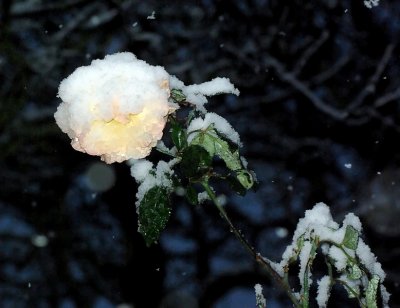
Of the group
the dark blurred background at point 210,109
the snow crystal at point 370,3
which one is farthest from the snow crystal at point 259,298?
the snow crystal at point 370,3

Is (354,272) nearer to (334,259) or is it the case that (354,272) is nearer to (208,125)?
(334,259)

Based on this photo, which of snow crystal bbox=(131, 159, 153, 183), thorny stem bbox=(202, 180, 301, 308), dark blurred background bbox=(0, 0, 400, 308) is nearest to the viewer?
thorny stem bbox=(202, 180, 301, 308)

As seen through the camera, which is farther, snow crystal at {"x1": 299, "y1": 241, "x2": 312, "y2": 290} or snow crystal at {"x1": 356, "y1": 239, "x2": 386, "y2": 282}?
snow crystal at {"x1": 356, "y1": 239, "x2": 386, "y2": 282}

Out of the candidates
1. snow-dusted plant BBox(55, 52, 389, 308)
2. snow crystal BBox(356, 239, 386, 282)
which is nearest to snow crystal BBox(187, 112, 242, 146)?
snow-dusted plant BBox(55, 52, 389, 308)

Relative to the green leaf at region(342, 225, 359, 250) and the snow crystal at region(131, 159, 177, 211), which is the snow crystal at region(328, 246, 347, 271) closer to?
the green leaf at region(342, 225, 359, 250)

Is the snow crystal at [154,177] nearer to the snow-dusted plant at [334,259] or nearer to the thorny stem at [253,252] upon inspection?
the thorny stem at [253,252]

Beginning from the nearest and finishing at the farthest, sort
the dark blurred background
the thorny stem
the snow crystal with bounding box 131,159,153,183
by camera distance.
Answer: the thorny stem < the snow crystal with bounding box 131,159,153,183 < the dark blurred background

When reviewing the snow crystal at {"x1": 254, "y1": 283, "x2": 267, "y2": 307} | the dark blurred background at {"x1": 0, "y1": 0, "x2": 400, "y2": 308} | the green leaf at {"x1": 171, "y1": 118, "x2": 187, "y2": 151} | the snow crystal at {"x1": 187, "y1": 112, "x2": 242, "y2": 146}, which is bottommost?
the dark blurred background at {"x1": 0, "y1": 0, "x2": 400, "y2": 308}

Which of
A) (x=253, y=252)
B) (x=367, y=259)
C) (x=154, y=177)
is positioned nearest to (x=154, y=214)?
(x=154, y=177)

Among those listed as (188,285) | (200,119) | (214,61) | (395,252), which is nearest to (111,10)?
(214,61)
